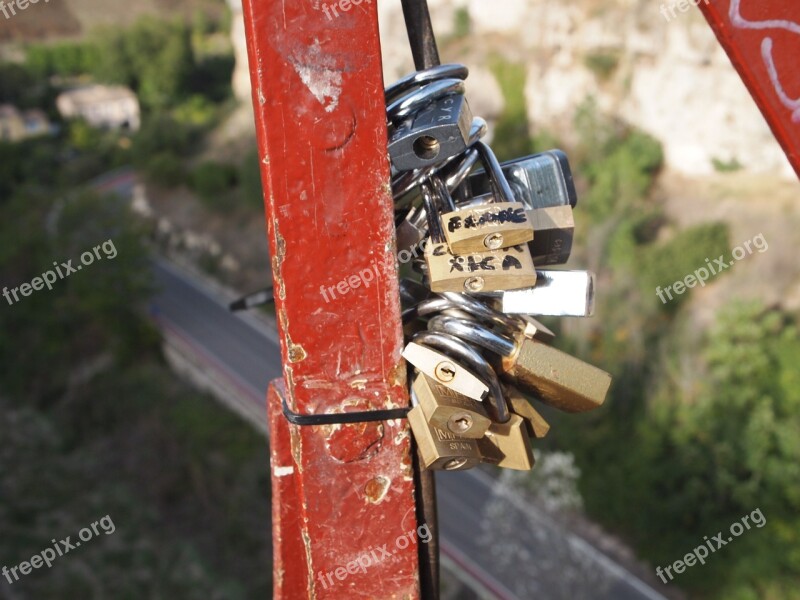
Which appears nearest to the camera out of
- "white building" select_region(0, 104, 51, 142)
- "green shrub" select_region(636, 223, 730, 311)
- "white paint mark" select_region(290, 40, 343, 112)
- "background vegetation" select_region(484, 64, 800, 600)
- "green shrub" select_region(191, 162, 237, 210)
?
"white paint mark" select_region(290, 40, 343, 112)

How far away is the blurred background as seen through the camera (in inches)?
311

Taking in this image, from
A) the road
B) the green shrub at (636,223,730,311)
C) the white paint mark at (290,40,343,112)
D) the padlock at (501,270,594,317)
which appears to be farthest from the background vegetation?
the white paint mark at (290,40,343,112)

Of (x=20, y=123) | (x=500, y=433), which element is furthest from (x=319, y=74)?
(x=20, y=123)

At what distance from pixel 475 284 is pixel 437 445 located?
0.19 metres

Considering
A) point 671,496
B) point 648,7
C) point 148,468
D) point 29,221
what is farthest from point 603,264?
point 29,221

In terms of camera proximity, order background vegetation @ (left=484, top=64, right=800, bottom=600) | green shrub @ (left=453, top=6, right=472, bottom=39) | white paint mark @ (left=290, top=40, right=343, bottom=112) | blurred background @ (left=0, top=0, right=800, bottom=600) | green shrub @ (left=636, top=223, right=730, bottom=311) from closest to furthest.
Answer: white paint mark @ (left=290, top=40, right=343, bottom=112), background vegetation @ (left=484, top=64, right=800, bottom=600), blurred background @ (left=0, top=0, right=800, bottom=600), green shrub @ (left=636, top=223, right=730, bottom=311), green shrub @ (left=453, top=6, right=472, bottom=39)

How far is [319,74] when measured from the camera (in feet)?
2.31

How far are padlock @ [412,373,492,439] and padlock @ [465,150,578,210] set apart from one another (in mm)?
280

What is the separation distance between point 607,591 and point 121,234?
10.8 m

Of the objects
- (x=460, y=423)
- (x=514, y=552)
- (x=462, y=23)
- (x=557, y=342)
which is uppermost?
(x=460, y=423)

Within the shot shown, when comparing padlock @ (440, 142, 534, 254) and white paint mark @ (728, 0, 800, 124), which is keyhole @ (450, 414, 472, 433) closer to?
padlock @ (440, 142, 534, 254)

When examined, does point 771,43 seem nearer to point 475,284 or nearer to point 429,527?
point 475,284

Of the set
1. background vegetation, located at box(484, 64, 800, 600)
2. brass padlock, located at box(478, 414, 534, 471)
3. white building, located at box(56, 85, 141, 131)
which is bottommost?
background vegetation, located at box(484, 64, 800, 600)

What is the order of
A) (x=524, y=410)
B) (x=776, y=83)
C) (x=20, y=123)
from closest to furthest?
1. (x=776, y=83)
2. (x=524, y=410)
3. (x=20, y=123)
